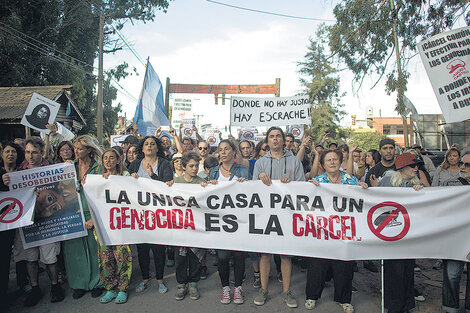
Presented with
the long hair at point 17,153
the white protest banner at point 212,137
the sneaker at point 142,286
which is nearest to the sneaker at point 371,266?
the sneaker at point 142,286

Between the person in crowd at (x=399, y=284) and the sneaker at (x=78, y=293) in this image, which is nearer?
the person in crowd at (x=399, y=284)

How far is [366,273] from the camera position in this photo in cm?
496

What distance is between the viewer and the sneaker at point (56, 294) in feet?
13.2

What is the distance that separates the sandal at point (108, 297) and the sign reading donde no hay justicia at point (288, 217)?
61 cm

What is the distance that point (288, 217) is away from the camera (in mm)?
3855

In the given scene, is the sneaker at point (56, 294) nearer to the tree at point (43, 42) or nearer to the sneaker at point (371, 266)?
the sneaker at point (371, 266)

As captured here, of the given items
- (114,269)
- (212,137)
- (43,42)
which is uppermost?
(43,42)

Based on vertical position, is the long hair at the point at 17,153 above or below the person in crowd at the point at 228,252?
above

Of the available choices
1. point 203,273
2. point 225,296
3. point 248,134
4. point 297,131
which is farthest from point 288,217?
point 248,134

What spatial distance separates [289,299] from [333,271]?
0.61 meters

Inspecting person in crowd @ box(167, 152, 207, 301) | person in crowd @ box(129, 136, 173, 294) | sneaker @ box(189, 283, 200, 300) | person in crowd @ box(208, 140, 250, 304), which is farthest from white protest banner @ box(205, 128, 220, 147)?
sneaker @ box(189, 283, 200, 300)

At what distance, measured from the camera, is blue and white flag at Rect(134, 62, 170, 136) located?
26.6ft

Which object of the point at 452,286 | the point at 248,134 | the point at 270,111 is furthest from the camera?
the point at 248,134

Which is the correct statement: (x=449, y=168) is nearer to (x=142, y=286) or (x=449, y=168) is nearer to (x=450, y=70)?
(x=450, y=70)
